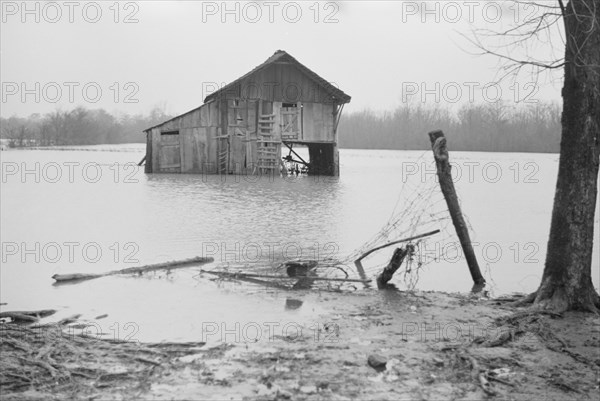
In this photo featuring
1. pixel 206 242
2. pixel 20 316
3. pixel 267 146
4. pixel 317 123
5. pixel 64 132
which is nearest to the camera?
pixel 20 316

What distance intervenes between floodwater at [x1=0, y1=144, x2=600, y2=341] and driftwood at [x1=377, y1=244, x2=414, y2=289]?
0.90 m

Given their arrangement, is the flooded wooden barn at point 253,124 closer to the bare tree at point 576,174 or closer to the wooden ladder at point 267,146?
the wooden ladder at point 267,146

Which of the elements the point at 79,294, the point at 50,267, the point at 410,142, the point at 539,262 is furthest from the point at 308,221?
the point at 410,142

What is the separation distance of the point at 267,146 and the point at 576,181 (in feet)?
88.8

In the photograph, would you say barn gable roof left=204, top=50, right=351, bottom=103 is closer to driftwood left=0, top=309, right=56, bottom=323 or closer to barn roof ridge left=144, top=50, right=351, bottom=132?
barn roof ridge left=144, top=50, right=351, bottom=132

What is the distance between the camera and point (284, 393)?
5367mm

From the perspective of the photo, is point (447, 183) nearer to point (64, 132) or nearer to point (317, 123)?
point (317, 123)

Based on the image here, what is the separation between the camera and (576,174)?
25.7 ft

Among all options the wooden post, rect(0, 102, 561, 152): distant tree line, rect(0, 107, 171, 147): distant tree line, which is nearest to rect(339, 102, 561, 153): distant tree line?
rect(0, 102, 561, 152): distant tree line

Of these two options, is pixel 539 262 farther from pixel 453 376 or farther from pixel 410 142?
pixel 410 142

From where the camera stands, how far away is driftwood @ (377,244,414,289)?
9.95m

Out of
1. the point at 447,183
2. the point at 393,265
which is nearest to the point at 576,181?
the point at 447,183

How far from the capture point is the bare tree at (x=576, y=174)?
7.66 metres

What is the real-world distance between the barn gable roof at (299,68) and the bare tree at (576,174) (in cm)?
2514
